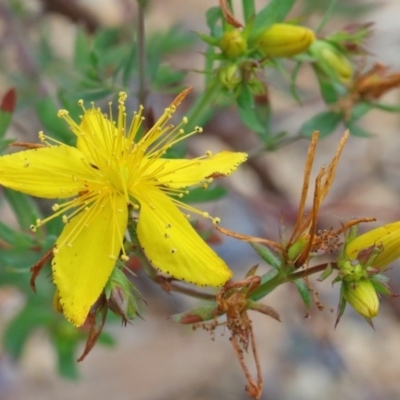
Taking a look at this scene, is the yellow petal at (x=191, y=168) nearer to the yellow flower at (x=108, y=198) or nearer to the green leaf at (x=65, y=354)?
the yellow flower at (x=108, y=198)

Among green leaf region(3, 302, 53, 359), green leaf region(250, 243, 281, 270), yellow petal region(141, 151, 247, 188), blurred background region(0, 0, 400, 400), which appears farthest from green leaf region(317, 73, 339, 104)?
green leaf region(3, 302, 53, 359)

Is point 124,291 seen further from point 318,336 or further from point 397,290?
point 397,290

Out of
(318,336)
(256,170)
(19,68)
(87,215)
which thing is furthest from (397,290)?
(87,215)

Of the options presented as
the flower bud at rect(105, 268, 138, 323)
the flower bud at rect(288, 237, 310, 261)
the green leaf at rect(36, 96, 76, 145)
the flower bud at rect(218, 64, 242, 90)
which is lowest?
the green leaf at rect(36, 96, 76, 145)

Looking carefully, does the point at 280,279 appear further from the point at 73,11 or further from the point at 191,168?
the point at 73,11

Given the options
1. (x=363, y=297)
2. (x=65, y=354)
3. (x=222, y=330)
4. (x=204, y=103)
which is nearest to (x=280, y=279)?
(x=363, y=297)

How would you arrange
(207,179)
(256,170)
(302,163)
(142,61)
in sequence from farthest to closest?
(302,163)
(256,170)
(142,61)
(207,179)

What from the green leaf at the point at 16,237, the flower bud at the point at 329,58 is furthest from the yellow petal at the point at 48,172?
the flower bud at the point at 329,58

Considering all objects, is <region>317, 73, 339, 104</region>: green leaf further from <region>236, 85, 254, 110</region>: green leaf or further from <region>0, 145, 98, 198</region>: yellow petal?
<region>0, 145, 98, 198</region>: yellow petal
